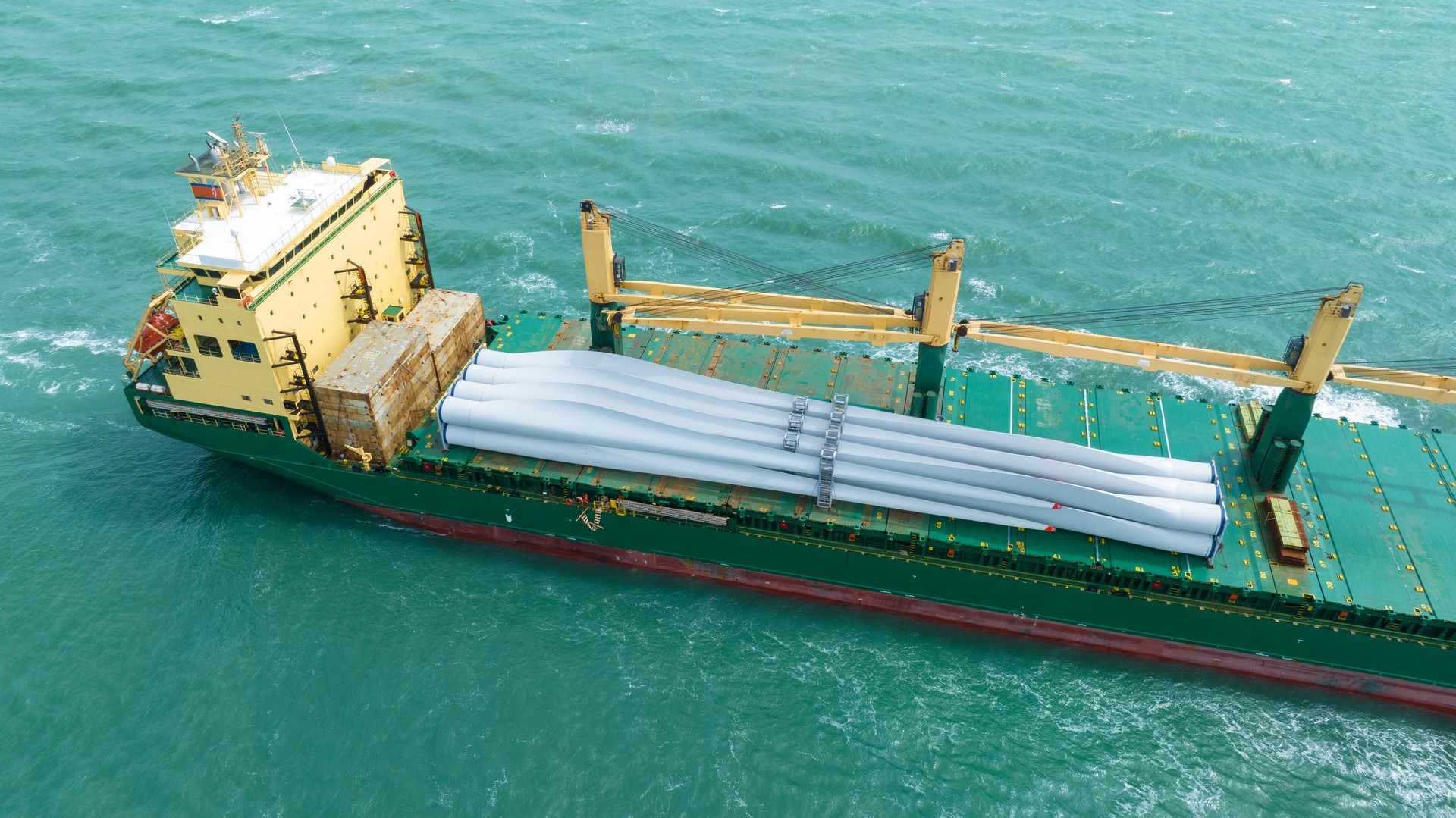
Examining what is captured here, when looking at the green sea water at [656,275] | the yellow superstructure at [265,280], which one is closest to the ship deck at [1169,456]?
the green sea water at [656,275]

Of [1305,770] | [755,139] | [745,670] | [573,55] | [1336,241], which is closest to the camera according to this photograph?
[1305,770]

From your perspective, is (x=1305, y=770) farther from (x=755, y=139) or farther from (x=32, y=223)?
(x=32, y=223)

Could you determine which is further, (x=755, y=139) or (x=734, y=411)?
(x=755, y=139)

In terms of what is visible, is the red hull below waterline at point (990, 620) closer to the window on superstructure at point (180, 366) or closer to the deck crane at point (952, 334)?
the deck crane at point (952, 334)

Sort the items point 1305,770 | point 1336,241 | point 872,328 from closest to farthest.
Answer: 1. point 1305,770
2. point 872,328
3. point 1336,241

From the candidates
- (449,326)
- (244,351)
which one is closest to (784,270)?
(449,326)

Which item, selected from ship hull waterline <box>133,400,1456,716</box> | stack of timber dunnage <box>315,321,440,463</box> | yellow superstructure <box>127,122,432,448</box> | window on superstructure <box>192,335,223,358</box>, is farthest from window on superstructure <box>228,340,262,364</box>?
ship hull waterline <box>133,400,1456,716</box>

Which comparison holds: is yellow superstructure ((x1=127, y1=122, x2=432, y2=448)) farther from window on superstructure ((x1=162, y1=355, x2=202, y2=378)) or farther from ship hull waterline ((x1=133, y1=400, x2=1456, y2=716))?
ship hull waterline ((x1=133, y1=400, x2=1456, y2=716))

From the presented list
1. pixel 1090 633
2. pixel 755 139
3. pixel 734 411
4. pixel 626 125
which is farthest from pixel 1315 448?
pixel 626 125
